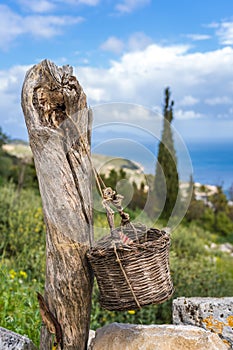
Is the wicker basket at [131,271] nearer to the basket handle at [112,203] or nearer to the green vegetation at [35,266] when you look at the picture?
the basket handle at [112,203]

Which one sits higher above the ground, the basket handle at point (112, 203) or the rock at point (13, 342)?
the basket handle at point (112, 203)

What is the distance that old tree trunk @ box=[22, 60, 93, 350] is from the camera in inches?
105

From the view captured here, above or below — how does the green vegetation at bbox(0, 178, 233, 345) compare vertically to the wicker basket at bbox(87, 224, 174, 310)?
below

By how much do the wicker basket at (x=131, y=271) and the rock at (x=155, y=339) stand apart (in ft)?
1.21

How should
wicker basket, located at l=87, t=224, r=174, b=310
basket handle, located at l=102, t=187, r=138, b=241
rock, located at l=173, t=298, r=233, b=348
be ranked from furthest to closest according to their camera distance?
rock, located at l=173, t=298, r=233, b=348, basket handle, located at l=102, t=187, r=138, b=241, wicker basket, located at l=87, t=224, r=174, b=310

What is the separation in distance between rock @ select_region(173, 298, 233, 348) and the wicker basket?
767mm

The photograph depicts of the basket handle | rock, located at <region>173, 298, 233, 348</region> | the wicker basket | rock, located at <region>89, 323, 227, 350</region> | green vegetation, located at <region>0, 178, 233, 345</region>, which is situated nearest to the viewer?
the wicker basket

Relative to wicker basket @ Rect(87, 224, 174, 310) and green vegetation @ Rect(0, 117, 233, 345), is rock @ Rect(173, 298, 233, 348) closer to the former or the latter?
→ green vegetation @ Rect(0, 117, 233, 345)

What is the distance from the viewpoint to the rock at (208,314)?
313 cm

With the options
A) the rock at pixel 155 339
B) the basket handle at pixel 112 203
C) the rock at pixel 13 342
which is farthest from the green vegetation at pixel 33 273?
the basket handle at pixel 112 203

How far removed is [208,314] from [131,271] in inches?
42.1

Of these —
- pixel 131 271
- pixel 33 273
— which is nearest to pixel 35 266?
pixel 33 273

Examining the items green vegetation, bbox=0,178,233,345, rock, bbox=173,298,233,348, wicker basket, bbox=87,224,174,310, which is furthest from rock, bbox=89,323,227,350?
green vegetation, bbox=0,178,233,345

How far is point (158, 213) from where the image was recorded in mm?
2666
